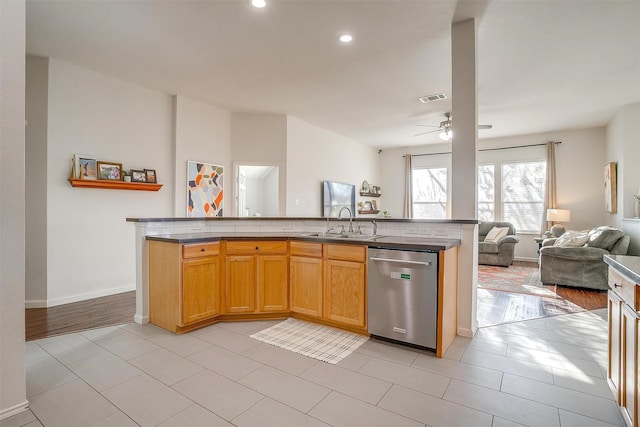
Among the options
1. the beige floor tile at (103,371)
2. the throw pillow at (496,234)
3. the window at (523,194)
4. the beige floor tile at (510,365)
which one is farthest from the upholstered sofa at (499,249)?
the beige floor tile at (103,371)

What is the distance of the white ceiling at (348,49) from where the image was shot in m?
2.89

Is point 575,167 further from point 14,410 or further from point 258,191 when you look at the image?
point 14,410

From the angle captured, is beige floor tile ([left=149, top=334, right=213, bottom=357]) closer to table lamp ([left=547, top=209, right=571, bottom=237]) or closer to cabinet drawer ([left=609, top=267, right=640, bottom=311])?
cabinet drawer ([left=609, top=267, right=640, bottom=311])

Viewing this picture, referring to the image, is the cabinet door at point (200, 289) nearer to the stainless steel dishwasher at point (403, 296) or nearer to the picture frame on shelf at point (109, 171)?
the stainless steel dishwasher at point (403, 296)

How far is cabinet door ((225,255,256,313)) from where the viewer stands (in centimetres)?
328

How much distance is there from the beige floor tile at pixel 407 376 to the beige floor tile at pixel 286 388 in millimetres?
431

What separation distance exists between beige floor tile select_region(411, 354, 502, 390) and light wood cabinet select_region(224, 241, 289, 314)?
146cm

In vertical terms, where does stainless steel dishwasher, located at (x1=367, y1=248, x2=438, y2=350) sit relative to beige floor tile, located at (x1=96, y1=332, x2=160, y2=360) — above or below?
above

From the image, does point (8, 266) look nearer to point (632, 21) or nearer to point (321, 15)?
point (321, 15)

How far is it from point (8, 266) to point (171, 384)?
1.20m

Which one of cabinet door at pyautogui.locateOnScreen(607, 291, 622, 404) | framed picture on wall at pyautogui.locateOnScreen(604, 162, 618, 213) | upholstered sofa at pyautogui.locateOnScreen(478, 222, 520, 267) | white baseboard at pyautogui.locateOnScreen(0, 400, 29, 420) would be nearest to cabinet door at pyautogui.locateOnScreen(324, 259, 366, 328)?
cabinet door at pyautogui.locateOnScreen(607, 291, 622, 404)

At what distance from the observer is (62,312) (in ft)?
11.9

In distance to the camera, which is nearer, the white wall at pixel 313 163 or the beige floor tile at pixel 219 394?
the beige floor tile at pixel 219 394

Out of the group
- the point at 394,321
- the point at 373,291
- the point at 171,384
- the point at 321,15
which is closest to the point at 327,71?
the point at 321,15
